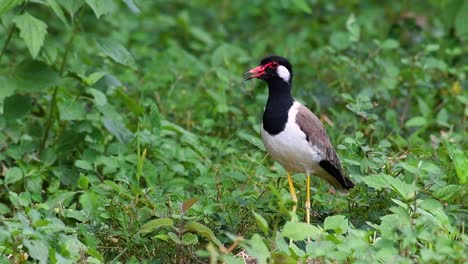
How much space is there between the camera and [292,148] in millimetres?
5672

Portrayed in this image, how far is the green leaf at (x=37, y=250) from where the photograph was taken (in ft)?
14.7

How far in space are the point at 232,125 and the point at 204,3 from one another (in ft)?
11.8

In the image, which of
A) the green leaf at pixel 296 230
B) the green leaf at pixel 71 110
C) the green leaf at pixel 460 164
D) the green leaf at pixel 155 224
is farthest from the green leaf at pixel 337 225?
the green leaf at pixel 71 110

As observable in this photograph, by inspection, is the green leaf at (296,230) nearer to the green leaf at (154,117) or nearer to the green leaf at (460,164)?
the green leaf at (460,164)

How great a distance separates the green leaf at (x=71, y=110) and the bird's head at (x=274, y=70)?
117 cm

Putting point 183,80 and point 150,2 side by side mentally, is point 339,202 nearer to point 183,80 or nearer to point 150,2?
point 183,80

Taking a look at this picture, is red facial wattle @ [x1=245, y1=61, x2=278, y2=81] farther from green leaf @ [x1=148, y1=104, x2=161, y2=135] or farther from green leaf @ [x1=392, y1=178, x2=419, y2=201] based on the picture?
green leaf @ [x1=392, y1=178, x2=419, y2=201]

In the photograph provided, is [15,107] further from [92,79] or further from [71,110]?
[92,79]

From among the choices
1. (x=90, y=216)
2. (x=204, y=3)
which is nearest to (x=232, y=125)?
(x=90, y=216)

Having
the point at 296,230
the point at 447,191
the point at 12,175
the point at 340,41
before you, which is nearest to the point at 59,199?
the point at 12,175

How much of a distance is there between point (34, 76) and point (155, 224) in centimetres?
158

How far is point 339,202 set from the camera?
235 inches

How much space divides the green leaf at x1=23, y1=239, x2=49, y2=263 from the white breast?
1.60 meters

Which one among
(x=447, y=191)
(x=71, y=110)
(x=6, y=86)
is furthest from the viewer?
(x=71, y=110)
